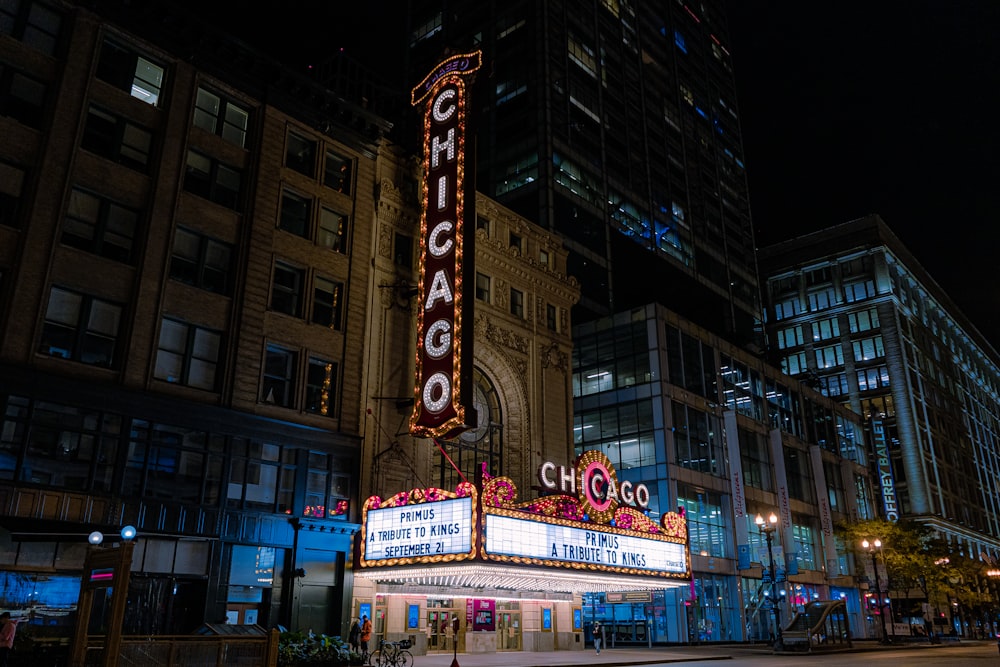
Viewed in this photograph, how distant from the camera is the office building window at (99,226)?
24.8 metres

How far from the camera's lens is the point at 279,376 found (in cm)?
2933

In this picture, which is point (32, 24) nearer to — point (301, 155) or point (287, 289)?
point (301, 155)

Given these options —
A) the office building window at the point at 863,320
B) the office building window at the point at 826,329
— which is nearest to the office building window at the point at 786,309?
the office building window at the point at 826,329

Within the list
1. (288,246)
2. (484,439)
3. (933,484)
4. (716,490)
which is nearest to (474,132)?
(288,246)

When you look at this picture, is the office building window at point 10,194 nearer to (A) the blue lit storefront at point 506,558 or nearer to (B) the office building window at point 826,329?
(A) the blue lit storefront at point 506,558

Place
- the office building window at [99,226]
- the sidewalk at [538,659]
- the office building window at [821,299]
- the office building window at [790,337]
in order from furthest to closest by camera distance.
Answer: the office building window at [790,337] < the office building window at [821,299] < the sidewalk at [538,659] < the office building window at [99,226]

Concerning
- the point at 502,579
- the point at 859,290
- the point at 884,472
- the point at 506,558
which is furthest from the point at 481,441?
the point at 859,290

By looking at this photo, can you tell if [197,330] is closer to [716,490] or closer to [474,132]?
[474,132]

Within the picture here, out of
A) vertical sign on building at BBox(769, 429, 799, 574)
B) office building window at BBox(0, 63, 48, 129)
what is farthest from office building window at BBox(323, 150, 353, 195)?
vertical sign on building at BBox(769, 429, 799, 574)

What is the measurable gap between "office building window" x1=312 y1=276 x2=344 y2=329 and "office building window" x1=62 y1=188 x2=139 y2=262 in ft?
24.5

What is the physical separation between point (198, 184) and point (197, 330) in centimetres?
567

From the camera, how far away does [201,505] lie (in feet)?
82.4

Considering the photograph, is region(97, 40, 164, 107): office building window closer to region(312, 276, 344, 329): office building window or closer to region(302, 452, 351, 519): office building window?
region(312, 276, 344, 329): office building window

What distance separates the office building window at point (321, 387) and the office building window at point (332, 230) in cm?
514
